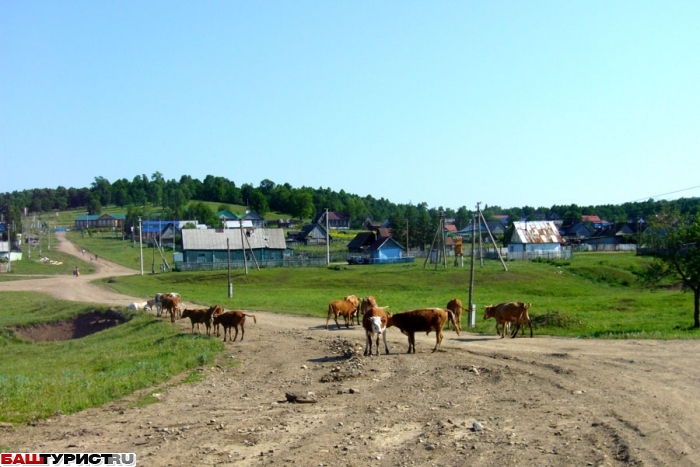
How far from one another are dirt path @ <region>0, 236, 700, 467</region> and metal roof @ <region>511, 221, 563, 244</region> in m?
85.3

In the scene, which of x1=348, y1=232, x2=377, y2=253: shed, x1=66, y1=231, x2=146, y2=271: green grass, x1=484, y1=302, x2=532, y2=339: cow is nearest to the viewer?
x1=484, y1=302, x2=532, y2=339: cow

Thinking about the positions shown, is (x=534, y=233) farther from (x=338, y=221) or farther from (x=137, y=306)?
(x=338, y=221)

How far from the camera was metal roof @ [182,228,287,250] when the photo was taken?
93625mm

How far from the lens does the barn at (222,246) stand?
93.3 m

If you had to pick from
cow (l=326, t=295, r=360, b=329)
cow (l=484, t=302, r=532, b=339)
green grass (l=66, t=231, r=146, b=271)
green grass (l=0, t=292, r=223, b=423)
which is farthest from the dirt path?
green grass (l=66, t=231, r=146, b=271)

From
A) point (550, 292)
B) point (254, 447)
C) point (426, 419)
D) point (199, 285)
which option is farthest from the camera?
point (199, 285)

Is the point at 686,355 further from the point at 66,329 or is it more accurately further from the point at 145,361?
the point at 66,329

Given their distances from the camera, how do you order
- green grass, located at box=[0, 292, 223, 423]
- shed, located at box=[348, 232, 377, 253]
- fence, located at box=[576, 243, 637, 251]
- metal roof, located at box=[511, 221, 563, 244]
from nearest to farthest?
1. green grass, located at box=[0, 292, 223, 423]
2. metal roof, located at box=[511, 221, 563, 244]
3. shed, located at box=[348, 232, 377, 253]
4. fence, located at box=[576, 243, 637, 251]

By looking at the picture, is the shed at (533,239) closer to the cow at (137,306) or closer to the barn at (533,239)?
the barn at (533,239)

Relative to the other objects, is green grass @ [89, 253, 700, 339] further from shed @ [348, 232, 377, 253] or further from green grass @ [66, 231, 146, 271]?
shed @ [348, 232, 377, 253]

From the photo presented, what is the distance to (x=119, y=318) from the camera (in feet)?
141

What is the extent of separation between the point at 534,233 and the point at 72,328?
254 ft

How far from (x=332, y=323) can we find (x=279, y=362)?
1251 cm

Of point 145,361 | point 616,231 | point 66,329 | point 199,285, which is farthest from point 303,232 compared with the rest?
point 145,361
